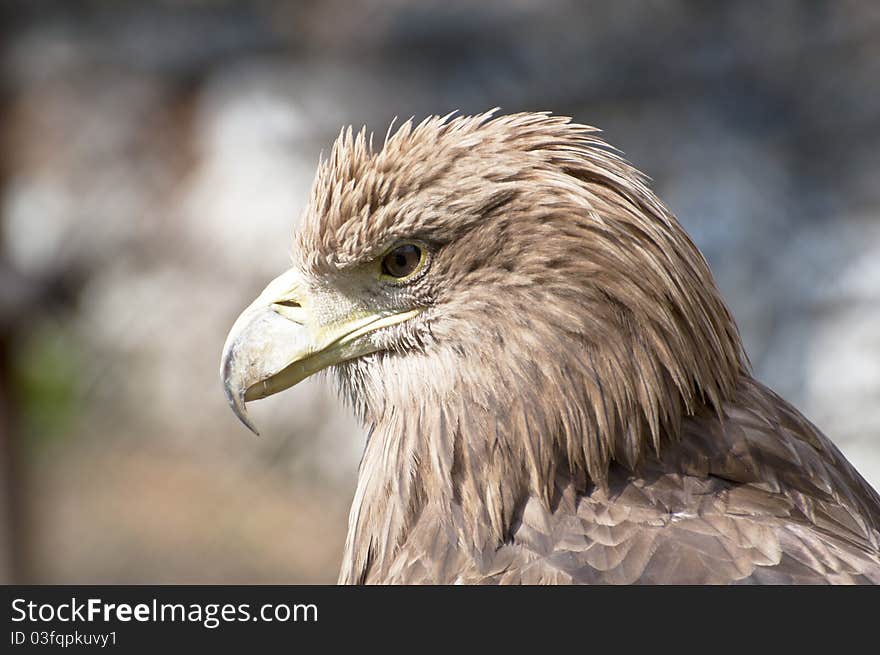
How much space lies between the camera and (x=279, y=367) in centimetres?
276

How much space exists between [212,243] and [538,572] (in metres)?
6.10

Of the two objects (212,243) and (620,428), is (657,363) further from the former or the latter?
(212,243)

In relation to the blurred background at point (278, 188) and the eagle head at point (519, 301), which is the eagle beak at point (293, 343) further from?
the blurred background at point (278, 188)

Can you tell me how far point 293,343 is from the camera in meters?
2.78

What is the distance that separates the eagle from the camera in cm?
248

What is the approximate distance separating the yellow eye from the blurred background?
3.49m

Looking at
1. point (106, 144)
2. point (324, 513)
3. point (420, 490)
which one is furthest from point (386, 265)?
point (106, 144)

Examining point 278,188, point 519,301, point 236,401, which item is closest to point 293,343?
point 236,401

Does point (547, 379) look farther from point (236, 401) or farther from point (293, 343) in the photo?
point (236, 401)

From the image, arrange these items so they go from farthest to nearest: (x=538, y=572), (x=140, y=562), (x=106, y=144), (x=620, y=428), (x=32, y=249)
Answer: (x=106, y=144) → (x=32, y=249) → (x=140, y=562) → (x=620, y=428) → (x=538, y=572)

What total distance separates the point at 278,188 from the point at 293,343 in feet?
17.1

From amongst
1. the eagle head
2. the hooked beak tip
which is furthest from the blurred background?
the eagle head

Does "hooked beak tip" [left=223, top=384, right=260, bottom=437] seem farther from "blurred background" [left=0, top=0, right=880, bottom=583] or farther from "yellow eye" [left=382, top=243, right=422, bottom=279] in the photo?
"blurred background" [left=0, top=0, right=880, bottom=583]

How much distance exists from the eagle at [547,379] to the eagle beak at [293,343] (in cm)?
9
